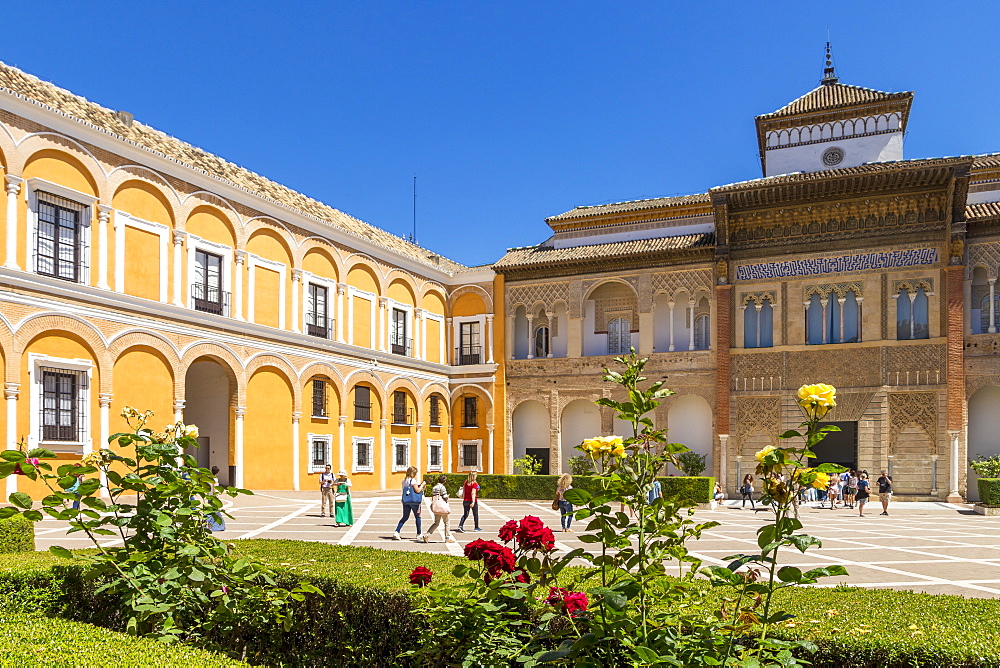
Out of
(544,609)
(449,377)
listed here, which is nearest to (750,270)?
(449,377)

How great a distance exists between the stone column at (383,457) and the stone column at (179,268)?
9908 mm

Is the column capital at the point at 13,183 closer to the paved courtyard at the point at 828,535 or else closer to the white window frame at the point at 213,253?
the white window frame at the point at 213,253

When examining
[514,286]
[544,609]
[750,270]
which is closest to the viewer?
[544,609]

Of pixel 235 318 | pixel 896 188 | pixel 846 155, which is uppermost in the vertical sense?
pixel 846 155

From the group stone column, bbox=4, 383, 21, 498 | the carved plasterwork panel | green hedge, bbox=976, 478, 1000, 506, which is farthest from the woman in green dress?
the carved plasterwork panel

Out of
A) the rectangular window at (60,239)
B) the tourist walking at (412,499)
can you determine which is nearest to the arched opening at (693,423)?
the tourist walking at (412,499)

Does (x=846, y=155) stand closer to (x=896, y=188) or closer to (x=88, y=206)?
(x=896, y=188)

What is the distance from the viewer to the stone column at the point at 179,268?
22.5 metres

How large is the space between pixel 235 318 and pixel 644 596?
2262cm

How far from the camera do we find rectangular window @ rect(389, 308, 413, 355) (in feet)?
104

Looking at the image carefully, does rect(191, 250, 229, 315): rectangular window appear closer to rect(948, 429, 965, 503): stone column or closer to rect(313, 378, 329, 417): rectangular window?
rect(313, 378, 329, 417): rectangular window

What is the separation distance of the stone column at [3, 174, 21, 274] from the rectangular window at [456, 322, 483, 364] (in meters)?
19.1

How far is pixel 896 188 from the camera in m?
27.2

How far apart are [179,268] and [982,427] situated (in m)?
26.1
